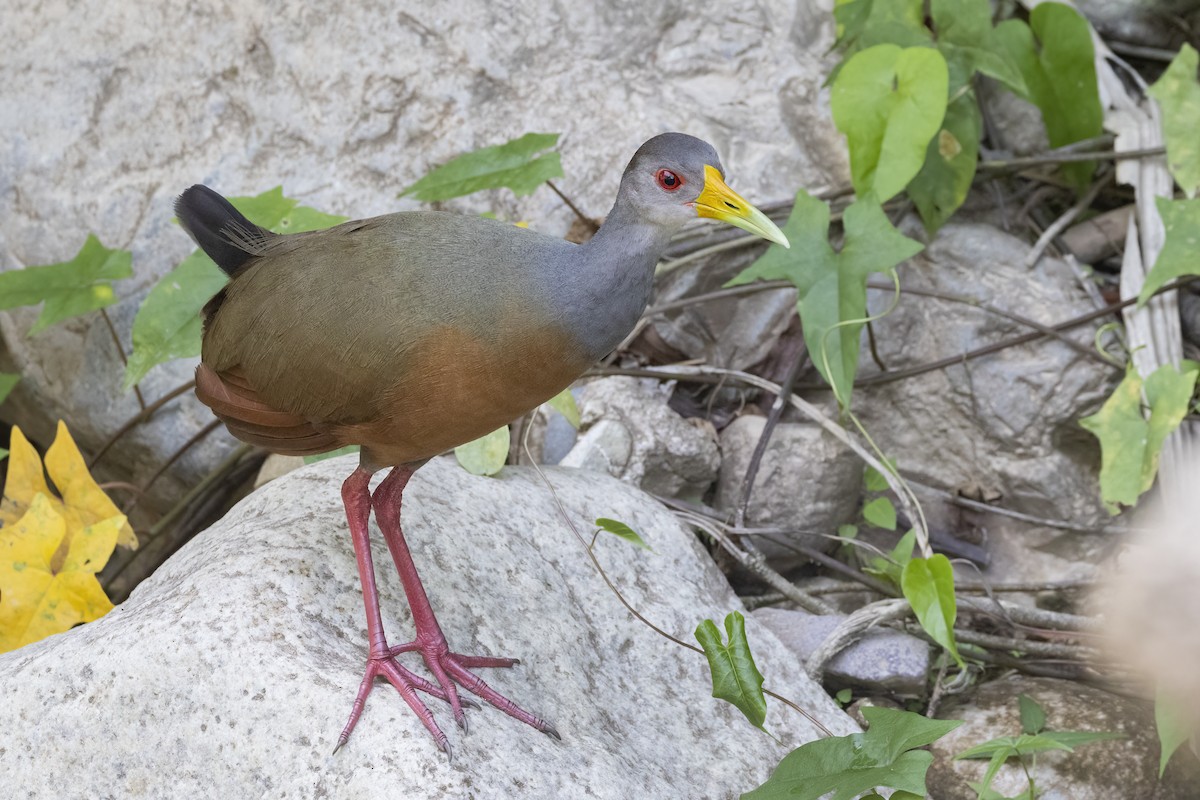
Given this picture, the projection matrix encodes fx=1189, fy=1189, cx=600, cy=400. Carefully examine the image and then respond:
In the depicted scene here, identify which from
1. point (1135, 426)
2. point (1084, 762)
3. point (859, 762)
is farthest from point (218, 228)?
point (1135, 426)

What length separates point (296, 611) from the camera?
2.43 metres

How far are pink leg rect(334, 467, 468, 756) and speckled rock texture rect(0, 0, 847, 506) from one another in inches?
72.9

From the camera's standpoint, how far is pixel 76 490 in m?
3.57

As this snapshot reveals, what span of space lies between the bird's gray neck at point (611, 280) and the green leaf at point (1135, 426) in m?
1.88

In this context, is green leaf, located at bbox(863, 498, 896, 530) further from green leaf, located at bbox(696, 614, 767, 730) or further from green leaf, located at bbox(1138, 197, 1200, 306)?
green leaf, located at bbox(696, 614, 767, 730)

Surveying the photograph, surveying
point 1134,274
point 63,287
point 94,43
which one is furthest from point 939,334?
point 94,43

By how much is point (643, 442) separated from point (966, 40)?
68.5 inches

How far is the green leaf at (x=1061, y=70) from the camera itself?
410 cm

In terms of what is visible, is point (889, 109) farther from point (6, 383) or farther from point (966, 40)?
point (6, 383)

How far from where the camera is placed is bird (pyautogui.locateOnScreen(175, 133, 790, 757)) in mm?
2371

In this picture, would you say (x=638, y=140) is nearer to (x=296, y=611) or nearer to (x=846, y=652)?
(x=846, y=652)

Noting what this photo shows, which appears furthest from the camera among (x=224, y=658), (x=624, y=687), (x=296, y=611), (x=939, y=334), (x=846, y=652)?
(x=939, y=334)

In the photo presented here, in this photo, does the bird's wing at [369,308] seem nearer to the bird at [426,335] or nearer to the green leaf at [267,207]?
the bird at [426,335]

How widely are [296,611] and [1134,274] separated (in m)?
3.03
